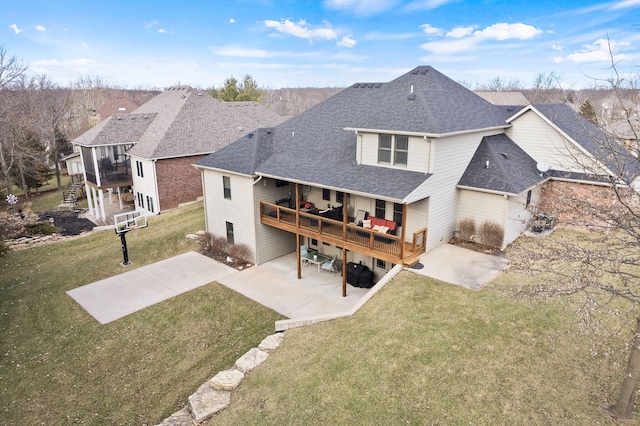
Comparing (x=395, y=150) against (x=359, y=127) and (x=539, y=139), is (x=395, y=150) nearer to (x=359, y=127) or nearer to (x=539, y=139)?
(x=359, y=127)

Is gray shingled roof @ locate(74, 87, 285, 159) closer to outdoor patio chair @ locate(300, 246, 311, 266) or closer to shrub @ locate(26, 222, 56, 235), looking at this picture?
shrub @ locate(26, 222, 56, 235)

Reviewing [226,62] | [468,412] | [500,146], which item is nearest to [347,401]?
[468,412]

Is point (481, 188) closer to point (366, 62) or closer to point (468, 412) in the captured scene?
point (468, 412)

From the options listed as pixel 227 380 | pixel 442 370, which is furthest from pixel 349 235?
pixel 227 380

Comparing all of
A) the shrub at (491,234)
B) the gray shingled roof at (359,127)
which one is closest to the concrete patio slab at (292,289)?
the gray shingled roof at (359,127)

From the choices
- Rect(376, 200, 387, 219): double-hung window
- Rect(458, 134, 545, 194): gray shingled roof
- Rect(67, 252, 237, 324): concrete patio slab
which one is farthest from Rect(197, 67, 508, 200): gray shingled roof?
Rect(67, 252, 237, 324): concrete patio slab

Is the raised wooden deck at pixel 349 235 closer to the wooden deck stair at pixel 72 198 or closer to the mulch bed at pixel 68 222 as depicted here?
the mulch bed at pixel 68 222

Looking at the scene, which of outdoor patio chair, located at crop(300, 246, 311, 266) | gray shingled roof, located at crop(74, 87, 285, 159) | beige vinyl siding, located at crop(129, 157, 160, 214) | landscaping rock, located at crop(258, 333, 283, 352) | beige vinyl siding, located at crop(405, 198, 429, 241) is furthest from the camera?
gray shingled roof, located at crop(74, 87, 285, 159)
